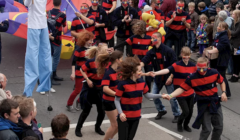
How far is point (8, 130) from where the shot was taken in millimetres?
4375

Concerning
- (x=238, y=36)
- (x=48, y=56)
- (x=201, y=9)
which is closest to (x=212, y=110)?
(x=48, y=56)

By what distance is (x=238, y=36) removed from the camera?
10.1 meters

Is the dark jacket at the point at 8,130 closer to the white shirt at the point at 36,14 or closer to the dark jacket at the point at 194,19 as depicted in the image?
the white shirt at the point at 36,14

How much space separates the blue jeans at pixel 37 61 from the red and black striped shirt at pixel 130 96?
2616 millimetres

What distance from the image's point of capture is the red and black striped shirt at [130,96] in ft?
17.6

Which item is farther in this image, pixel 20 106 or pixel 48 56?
pixel 48 56

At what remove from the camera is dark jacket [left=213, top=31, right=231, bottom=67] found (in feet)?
28.8

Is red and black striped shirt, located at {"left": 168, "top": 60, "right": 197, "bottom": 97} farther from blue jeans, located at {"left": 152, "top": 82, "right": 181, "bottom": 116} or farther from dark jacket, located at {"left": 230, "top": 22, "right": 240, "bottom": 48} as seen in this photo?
dark jacket, located at {"left": 230, "top": 22, "right": 240, "bottom": 48}

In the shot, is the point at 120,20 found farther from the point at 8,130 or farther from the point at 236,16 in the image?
the point at 8,130

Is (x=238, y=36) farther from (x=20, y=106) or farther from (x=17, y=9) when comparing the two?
(x=20, y=106)

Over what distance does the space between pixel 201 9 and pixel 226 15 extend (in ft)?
8.20

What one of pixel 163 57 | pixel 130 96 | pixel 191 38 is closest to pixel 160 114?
pixel 163 57

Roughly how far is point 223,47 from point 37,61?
440 centimetres

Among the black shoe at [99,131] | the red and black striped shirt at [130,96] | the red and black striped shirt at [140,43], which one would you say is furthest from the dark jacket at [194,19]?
the red and black striped shirt at [130,96]
